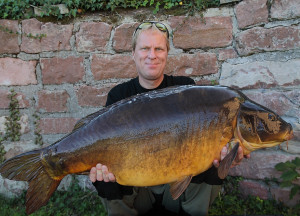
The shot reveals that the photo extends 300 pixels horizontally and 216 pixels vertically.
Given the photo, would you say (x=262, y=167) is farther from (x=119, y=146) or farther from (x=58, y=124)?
(x=58, y=124)

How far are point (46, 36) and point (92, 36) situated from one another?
0.49 meters

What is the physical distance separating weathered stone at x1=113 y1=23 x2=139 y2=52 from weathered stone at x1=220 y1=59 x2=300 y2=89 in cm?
98

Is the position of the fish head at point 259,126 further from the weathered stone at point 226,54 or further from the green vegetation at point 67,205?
the green vegetation at point 67,205

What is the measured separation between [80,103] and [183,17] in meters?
1.39

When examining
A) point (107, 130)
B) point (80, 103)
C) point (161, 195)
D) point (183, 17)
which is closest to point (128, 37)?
point (183, 17)

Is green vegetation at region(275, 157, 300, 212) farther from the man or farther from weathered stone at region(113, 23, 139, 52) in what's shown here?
weathered stone at region(113, 23, 139, 52)

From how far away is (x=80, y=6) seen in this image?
2.86 metres

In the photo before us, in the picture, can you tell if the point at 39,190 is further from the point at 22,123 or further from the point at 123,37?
the point at 123,37

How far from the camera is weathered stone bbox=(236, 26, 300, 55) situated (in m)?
2.47

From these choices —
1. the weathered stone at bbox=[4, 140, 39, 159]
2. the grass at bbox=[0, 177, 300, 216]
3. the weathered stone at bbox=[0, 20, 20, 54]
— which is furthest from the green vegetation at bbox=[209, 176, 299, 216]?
the weathered stone at bbox=[0, 20, 20, 54]

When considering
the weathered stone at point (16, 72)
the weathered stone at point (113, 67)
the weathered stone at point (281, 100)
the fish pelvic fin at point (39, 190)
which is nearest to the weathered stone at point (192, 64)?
the weathered stone at point (113, 67)

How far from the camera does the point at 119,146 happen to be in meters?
1.74

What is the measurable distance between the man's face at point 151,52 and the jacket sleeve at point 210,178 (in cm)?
93

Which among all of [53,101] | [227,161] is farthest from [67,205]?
[227,161]
